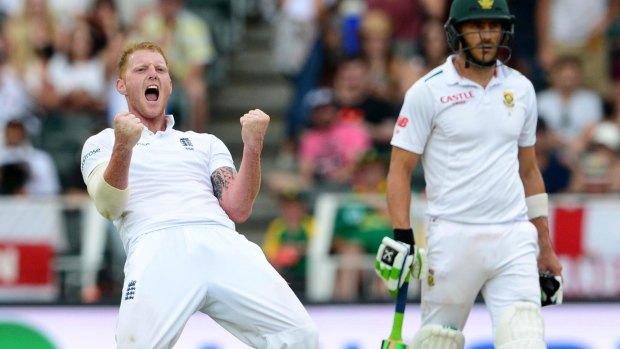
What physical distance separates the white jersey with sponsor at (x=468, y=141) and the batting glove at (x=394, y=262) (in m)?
0.32

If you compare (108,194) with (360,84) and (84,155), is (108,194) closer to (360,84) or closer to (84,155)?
(84,155)

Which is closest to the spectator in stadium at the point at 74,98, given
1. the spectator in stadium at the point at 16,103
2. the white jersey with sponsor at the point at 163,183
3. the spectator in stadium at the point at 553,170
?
the spectator in stadium at the point at 16,103

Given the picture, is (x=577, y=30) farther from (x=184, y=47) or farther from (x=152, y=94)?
(x=152, y=94)

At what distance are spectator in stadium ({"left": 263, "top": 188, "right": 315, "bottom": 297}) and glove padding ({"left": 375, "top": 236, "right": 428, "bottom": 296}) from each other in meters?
4.30

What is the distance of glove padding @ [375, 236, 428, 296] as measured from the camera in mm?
8133

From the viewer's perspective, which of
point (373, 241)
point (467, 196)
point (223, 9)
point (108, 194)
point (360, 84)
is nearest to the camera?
point (108, 194)

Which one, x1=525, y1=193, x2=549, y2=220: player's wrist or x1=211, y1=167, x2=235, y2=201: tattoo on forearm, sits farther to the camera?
x1=525, y1=193, x2=549, y2=220: player's wrist

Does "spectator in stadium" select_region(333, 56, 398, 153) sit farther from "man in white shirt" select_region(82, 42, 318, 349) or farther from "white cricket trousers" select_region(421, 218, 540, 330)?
"man in white shirt" select_region(82, 42, 318, 349)

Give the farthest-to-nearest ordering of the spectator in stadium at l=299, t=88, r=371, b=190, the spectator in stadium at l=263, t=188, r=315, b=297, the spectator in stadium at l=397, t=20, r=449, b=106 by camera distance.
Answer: the spectator in stadium at l=397, t=20, r=449, b=106
the spectator in stadium at l=299, t=88, r=371, b=190
the spectator in stadium at l=263, t=188, r=315, b=297

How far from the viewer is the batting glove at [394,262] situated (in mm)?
8133

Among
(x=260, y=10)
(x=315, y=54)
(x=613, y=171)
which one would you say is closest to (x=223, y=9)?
(x=260, y=10)

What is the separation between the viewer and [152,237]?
730 cm

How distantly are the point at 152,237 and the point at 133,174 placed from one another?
1.18ft

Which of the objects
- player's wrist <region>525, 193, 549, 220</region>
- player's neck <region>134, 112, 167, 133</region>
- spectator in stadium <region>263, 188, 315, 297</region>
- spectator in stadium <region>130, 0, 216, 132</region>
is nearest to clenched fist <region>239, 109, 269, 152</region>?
player's neck <region>134, 112, 167, 133</region>
